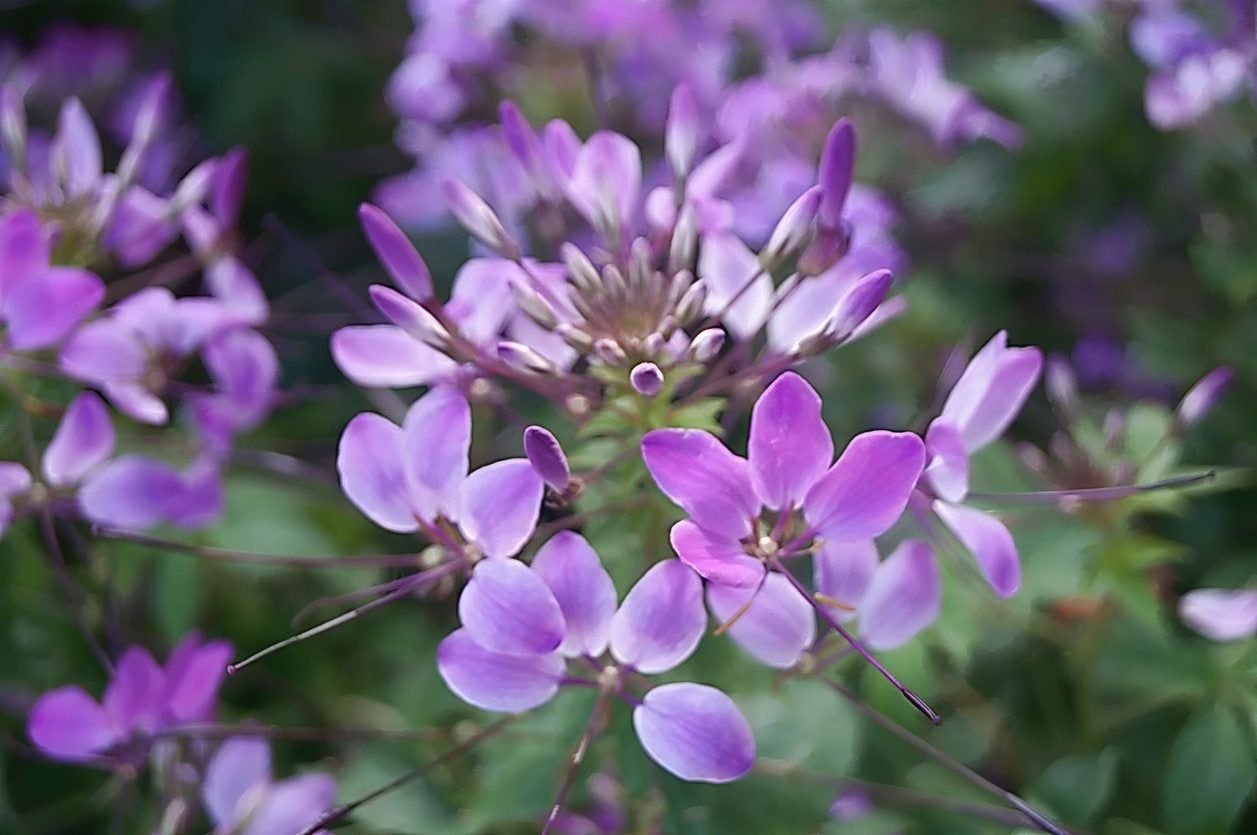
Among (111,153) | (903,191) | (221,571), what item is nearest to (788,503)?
(221,571)

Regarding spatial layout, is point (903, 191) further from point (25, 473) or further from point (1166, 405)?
point (25, 473)

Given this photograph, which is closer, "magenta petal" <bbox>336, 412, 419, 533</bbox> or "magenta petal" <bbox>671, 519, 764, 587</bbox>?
"magenta petal" <bbox>671, 519, 764, 587</bbox>

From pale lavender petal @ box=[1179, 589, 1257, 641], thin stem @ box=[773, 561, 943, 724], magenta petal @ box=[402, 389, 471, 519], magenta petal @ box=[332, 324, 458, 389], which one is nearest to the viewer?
thin stem @ box=[773, 561, 943, 724]

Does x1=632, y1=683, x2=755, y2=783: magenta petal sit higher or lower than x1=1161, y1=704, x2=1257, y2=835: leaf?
higher

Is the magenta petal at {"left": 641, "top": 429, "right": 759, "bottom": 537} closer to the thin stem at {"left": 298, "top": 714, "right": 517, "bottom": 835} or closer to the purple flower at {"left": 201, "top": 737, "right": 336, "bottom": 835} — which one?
the thin stem at {"left": 298, "top": 714, "right": 517, "bottom": 835}

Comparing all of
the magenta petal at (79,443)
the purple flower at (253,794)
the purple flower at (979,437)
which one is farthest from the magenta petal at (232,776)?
the purple flower at (979,437)

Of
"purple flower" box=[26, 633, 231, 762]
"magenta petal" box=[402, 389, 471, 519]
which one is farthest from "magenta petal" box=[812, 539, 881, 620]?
"purple flower" box=[26, 633, 231, 762]

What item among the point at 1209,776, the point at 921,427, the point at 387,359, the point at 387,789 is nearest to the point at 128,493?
the point at 387,359
